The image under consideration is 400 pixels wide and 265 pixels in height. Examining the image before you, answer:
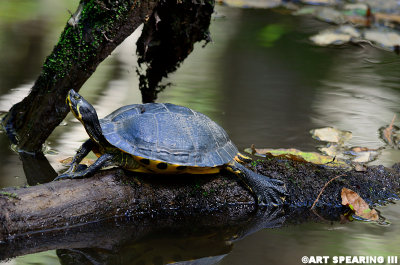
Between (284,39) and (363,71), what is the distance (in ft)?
6.16

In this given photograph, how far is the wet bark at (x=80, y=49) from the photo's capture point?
439 cm

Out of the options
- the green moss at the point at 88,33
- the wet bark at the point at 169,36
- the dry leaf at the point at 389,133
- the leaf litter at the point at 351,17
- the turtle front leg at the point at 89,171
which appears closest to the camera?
the turtle front leg at the point at 89,171

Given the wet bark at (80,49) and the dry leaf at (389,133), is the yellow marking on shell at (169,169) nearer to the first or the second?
the wet bark at (80,49)

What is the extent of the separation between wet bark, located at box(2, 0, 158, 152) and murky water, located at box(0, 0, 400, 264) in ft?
1.48

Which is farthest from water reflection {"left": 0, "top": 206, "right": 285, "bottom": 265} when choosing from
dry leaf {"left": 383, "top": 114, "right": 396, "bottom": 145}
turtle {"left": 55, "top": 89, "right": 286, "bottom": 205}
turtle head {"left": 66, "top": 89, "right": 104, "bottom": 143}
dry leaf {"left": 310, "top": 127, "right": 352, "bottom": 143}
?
dry leaf {"left": 383, "top": 114, "right": 396, "bottom": 145}

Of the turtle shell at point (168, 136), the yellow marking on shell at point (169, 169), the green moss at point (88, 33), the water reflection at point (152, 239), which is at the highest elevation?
the green moss at point (88, 33)

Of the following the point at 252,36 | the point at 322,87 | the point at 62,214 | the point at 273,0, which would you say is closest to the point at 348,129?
the point at 322,87

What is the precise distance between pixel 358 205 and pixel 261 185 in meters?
0.74

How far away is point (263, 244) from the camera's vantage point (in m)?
3.54

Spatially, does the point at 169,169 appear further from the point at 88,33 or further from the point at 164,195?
the point at 88,33

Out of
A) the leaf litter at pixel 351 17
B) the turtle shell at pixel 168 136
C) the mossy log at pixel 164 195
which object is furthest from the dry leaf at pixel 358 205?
the leaf litter at pixel 351 17

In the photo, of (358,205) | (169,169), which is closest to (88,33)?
(169,169)

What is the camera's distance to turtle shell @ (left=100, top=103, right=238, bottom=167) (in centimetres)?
364

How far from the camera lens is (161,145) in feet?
12.0
